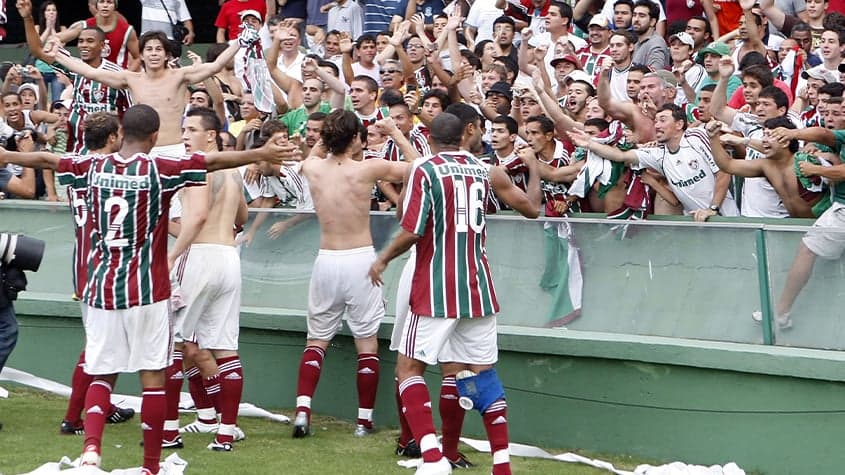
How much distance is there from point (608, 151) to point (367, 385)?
2.56m

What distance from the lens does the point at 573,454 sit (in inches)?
324

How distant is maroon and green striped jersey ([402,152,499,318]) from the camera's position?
744cm

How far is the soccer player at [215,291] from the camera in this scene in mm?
8626

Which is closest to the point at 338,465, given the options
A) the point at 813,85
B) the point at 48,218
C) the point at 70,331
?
the point at 70,331

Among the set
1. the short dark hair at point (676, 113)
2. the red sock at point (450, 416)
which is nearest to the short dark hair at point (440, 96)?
the short dark hair at point (676, 113)

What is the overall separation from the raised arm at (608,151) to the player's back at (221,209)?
255cm

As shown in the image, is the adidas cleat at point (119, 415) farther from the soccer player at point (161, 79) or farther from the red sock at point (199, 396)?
the soccer player at point (161, 79)

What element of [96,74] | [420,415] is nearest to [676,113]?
[420,415]

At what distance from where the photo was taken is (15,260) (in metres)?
8.70

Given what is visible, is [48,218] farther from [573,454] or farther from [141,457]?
[573,454]

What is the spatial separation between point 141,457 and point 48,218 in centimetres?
325

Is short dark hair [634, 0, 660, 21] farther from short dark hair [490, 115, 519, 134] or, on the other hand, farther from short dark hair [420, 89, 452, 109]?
short dark hair [490, 115, 519, 134]

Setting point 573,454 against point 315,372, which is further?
point 315,372

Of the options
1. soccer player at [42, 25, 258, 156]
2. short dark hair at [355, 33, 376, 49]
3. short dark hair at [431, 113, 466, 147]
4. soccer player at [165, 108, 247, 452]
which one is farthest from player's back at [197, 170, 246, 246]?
short dark hair at [355, 33, 376, 49]
